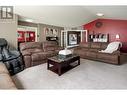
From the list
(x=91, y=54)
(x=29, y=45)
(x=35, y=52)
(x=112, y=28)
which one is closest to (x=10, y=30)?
(x=29, y=45)

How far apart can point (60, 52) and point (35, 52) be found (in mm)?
1155

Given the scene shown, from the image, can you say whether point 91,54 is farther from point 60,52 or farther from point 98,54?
point 60,52

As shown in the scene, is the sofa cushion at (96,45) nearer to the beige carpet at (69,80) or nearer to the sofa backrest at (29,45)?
the beige carpet at (69,80)

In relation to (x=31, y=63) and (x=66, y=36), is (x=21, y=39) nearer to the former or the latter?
(x=31, y=63)

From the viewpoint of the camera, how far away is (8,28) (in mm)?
4012

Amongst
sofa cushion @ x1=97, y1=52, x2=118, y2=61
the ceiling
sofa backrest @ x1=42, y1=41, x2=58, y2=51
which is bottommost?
sofa cushion @ x1=97, y1=52, x2=118, y2=61

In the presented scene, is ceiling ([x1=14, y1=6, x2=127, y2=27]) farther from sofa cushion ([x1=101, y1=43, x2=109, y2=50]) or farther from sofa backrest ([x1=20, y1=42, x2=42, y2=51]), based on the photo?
sofa cushion ([x1=101, y1=43, x2=109, y2=50])

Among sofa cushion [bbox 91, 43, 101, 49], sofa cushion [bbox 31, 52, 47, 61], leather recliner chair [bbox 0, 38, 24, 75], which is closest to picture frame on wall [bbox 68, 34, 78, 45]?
sofa cushion [bbox 91, 43, 101, 49]

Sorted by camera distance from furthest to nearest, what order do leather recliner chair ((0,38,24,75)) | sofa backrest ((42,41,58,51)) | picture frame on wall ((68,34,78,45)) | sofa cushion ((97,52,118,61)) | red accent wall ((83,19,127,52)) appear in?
picture frame on wall ((68,34,78,45))
red accent wall ((83,19,127,52))
sofa backrest ((42,41,58,51))
sofa cushion ((97,52,118,61))
leather recliner chair ((0,38,24,75))

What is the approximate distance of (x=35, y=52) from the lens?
4199mm

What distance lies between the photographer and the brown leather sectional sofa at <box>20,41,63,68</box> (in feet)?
12.0

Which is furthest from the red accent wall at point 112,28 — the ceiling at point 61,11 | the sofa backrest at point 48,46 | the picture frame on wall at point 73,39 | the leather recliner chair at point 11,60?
the leather recliner chair at point 11,60

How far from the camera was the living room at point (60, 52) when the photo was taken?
8.54ft
